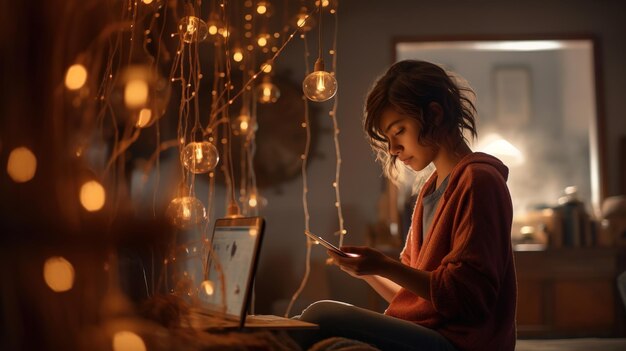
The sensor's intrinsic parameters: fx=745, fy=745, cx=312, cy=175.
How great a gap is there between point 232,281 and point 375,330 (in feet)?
0.84

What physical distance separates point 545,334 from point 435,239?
263cm

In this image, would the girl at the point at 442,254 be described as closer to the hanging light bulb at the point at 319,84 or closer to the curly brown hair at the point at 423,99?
the curly brown hair at the point at 423,99

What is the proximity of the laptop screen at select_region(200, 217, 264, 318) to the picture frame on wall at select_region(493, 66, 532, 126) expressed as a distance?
2.95 m

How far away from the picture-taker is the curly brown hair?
1.48 m

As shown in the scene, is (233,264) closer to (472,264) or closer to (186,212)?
(472,264)

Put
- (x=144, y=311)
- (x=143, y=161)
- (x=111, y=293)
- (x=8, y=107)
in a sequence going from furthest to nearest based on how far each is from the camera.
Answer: (x=143, y=161) → (x=144, y=311) → (x=111, y=293) → (x=8, y=107)

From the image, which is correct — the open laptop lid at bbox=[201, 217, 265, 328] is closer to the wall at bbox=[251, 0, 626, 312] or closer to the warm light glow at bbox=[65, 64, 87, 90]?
the warm light glow at bbox=[65, 64, 87, 90]

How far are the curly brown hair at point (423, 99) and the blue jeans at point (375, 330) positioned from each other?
1.30 feet

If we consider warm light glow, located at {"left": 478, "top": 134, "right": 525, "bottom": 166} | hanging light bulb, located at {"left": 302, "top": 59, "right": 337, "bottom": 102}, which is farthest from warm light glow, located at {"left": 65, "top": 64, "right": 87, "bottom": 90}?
warm light glow, located at {"left": 478, "top": 134, "right": 525, "bottom": 166}

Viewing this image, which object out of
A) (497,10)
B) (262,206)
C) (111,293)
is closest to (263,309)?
(262,206)

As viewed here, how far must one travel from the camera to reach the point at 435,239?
1.40 m

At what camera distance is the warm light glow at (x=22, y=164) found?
0.75 metres

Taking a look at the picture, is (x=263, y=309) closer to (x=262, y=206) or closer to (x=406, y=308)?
(x=262, y=206)

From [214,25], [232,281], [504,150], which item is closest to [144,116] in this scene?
[232,281]
